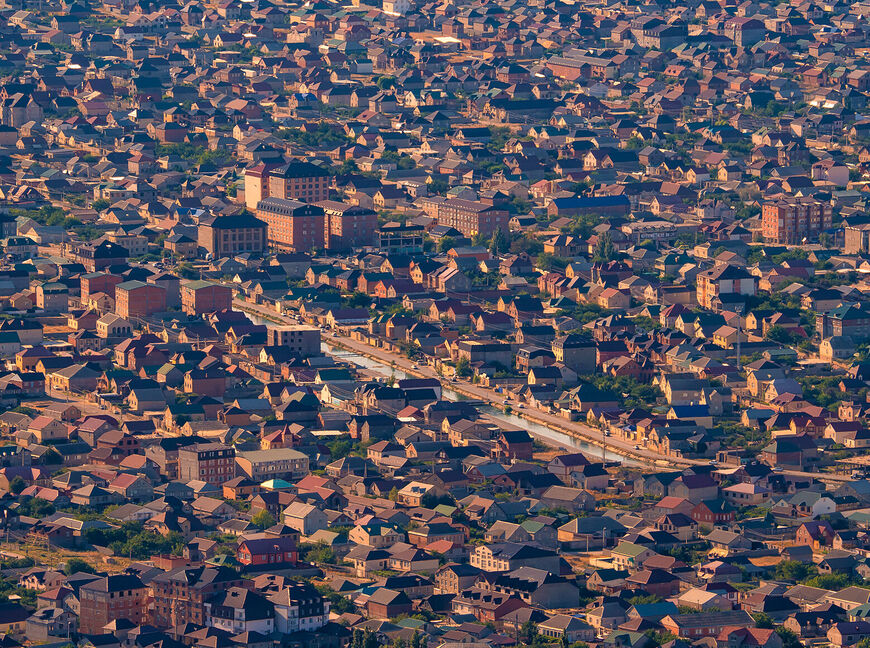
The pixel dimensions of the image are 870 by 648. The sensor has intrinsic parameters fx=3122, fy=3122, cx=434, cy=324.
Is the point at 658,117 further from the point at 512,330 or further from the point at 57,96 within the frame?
the point at 512,330

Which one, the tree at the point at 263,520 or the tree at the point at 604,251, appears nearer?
the tree at the point at 263,520

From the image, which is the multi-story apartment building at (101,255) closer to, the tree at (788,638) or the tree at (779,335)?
the tree at (779,335)

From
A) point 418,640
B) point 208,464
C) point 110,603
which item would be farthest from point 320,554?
point 208,464

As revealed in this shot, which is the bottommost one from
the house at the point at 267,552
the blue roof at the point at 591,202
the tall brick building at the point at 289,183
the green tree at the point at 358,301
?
the house at the point at 267,552

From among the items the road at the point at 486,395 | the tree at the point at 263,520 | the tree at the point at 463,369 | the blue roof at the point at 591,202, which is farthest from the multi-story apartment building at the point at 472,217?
the tree at the point at 263,520

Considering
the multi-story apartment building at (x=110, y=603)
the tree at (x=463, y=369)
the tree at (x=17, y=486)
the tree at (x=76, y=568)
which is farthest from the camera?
the tree at (x=463, y=369)

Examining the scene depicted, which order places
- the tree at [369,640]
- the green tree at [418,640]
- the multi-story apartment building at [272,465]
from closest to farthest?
1. the tree at [369,640]
2. the green tree at [418,640]
3. the multi-story apartment building at [272,465]

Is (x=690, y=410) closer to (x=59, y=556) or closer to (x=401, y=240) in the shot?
(x=59, y=556)
